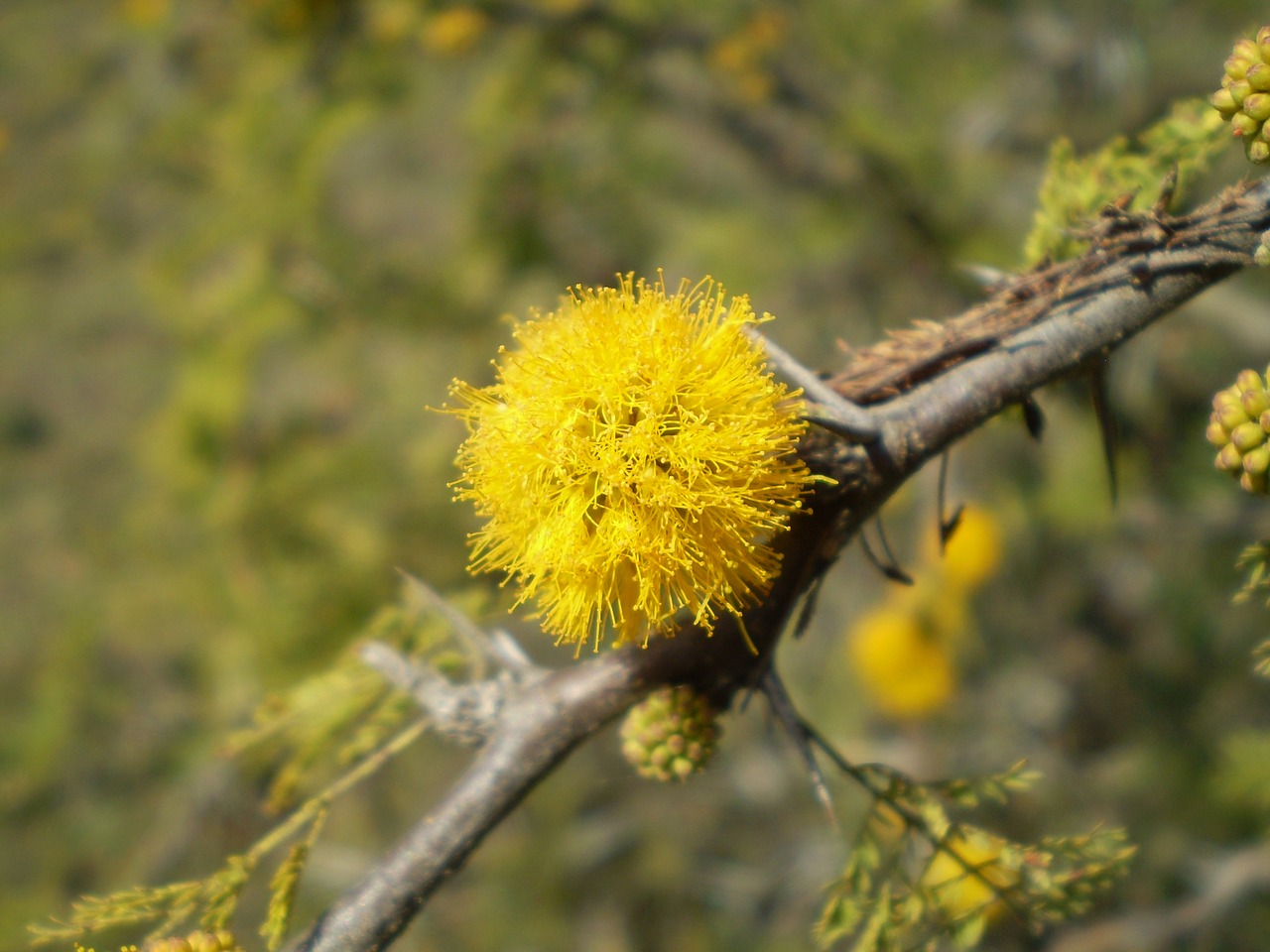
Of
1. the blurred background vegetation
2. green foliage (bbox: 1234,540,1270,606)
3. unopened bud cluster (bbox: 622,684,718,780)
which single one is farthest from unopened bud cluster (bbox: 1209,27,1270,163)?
the blurred background vegetation

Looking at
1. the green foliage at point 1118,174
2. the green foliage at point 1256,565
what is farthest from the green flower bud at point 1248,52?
the green foliage at point 1256,565

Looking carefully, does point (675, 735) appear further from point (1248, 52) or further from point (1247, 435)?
point (1248, 52)

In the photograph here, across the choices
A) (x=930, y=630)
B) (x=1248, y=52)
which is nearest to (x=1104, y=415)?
(x=1248, y=52)

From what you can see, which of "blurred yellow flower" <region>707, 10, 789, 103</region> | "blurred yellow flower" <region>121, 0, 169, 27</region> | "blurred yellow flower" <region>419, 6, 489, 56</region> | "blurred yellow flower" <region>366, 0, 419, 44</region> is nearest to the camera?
"blurred yellow flower" <region>366, 0, 419, 44</region>

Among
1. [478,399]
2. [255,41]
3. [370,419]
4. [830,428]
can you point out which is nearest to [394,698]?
[478,399]

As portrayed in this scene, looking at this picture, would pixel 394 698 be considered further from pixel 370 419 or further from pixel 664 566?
pixel 370 419

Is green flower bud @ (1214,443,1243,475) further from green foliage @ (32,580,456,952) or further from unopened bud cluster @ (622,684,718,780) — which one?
green foliage @ (32,580,456,952)

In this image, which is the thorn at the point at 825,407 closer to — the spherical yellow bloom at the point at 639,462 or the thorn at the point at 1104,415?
the spherical yellow bloom at the point at 639,462
